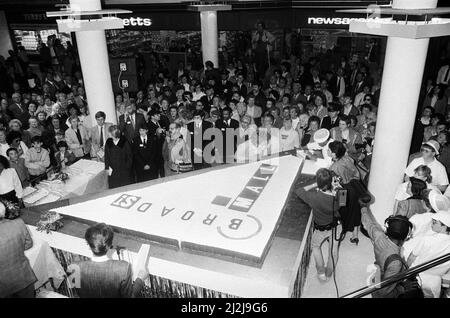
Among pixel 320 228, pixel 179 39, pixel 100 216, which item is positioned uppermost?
pixel 179 39

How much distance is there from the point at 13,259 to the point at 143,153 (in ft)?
9.92

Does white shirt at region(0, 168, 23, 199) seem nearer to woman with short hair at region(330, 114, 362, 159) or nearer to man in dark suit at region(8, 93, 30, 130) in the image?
man in dark suit at region(8, 93, 30, 130)

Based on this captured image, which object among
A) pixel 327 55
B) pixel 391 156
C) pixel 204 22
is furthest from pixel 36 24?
pixel 391 156

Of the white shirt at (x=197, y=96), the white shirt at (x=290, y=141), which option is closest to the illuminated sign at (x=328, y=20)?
the white shirt at (x=197, y=96)

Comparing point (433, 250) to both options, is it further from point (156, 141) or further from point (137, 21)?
point (137, 21)

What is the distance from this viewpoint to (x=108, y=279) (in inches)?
105

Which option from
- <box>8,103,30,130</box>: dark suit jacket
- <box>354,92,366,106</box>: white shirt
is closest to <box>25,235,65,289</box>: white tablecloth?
<box>8,103,30,130</box>: dark suit jacket

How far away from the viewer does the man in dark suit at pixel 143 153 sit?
19.1 feet

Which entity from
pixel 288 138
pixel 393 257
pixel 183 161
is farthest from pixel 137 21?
pixel 393 257

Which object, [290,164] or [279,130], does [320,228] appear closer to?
[290,164]

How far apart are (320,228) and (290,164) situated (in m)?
1.02

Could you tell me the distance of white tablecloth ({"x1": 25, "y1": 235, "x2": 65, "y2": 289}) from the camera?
11.3ft

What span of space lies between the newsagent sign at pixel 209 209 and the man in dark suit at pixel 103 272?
0.70 metres
